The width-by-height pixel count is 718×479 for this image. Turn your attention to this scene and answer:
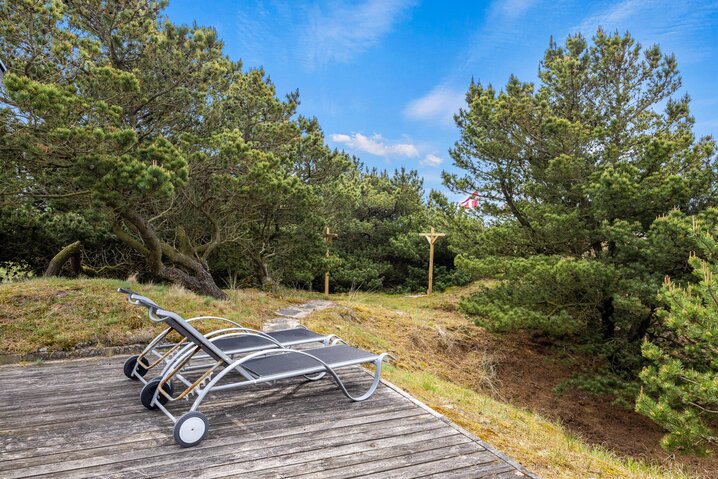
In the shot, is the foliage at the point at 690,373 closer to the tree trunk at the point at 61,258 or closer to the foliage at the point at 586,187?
the foliage at the point at 586,187

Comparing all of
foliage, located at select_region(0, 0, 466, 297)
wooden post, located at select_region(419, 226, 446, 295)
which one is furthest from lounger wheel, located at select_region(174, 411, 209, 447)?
wooden post, located at select_region(419, 226, 446, 295)

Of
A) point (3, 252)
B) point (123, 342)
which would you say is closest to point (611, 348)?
point (123, 342)

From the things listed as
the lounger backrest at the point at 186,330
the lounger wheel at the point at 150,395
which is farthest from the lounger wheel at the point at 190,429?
the lounger wheel at the point at 150,395

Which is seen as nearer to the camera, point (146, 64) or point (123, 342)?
point (123, 342)

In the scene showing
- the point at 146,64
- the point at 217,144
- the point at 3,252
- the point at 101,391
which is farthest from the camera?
the point at 3,252

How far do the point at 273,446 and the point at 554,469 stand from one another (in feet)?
6.08

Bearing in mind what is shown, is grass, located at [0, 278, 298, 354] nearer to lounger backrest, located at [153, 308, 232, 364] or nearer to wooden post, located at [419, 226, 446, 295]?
lounger backrest, located at [153, 308, 232, 364]

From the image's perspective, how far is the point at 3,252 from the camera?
968 centimetres

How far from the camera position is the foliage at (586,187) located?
7.35 metres

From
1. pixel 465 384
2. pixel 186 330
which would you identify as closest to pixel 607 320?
pixel 465 384

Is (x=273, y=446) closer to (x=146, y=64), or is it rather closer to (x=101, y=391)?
(x=101, y=391)

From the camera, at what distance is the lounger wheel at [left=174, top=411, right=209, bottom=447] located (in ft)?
8.67

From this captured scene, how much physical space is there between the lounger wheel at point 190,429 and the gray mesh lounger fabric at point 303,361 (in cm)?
56

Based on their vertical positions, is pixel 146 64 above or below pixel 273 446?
above
